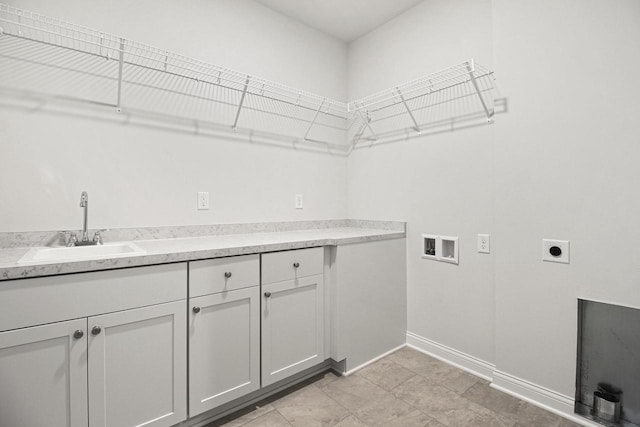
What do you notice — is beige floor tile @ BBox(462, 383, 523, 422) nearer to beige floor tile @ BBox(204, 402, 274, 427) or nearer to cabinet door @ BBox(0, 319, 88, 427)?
beige floor tile @ BBox(204, 402, 274, 427)

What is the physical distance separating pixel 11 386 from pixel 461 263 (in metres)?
2.25

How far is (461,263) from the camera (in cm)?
205

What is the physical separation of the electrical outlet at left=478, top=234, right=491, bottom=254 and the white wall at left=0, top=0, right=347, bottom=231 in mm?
1218

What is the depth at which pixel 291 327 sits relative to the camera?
176cm

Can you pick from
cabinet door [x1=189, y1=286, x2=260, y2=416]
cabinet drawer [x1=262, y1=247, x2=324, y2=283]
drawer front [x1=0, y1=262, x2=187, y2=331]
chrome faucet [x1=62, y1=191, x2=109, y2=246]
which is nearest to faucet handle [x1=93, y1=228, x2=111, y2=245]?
chrome faucet [x1=62, y1=191, x2=109, y2=246]

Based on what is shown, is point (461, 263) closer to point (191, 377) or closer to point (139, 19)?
point (191, 377)

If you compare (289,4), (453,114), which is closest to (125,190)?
(289,4)

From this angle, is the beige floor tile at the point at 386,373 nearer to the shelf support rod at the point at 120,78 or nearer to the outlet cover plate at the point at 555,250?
the outlet cover plate at the point at 555,250

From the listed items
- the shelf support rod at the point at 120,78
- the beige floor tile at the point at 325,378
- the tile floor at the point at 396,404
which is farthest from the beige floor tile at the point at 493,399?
the shelf support rod at the point at 120,78

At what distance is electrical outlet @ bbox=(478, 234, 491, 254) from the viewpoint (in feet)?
6.27

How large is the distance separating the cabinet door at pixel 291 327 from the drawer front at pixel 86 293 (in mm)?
501


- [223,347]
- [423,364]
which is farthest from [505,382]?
[223,347]

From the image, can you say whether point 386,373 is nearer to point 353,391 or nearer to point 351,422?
point 353,391

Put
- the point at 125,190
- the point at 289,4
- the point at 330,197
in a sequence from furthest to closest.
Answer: the point at 330,197 < the point at 289,4 < the point at 125,190
